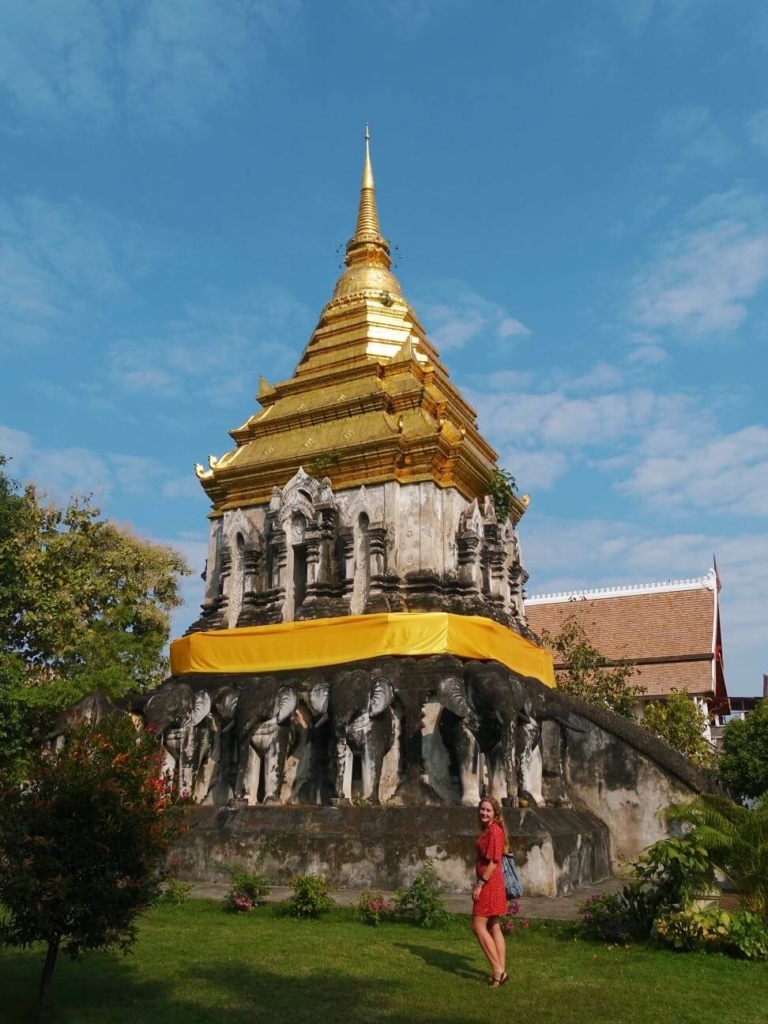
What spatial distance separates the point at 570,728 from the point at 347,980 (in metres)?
8.64

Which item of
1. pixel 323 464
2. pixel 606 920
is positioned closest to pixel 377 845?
pixel 606 920

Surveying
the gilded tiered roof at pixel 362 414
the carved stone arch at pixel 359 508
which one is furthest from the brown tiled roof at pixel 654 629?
the carved stone arch at pixel 359 508

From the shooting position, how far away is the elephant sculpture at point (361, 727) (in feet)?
45.7

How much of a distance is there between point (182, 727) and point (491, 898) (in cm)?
869

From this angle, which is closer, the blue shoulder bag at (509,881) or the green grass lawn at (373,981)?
the green grass lawn at (373,981)

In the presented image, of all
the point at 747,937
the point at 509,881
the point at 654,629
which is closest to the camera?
the point at 509,881

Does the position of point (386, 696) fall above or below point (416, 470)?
below

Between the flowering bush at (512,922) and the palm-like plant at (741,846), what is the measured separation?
2.03 meters

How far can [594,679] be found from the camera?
27734 mm

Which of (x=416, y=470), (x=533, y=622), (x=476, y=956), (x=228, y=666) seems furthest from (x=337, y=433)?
(x=533, y=622)

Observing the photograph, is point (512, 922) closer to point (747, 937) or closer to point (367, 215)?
point (747, 937)

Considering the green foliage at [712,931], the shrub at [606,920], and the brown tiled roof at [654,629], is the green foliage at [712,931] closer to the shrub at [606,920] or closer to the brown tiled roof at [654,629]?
the shrub at [606,920]

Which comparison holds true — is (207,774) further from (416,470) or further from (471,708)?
(416,470)

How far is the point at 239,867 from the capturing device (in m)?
13.2
